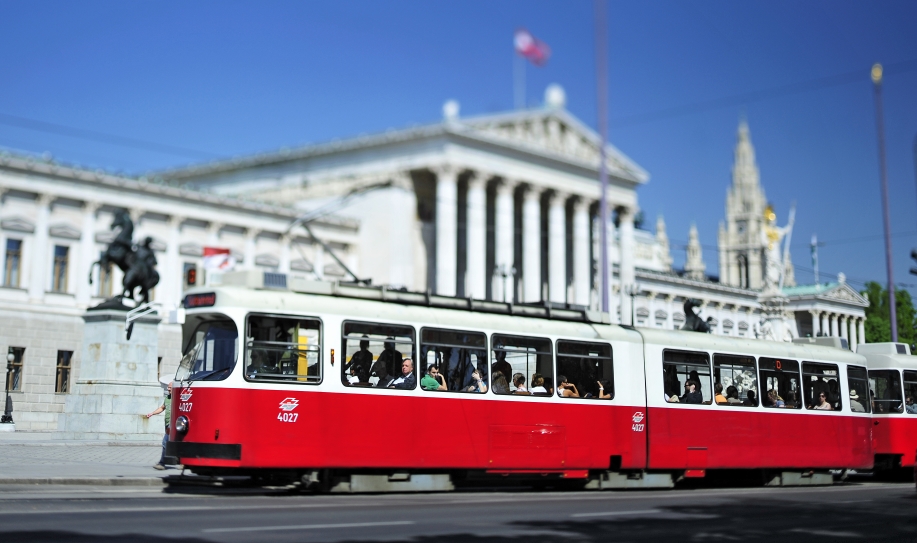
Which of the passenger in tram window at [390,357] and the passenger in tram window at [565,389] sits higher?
the passenger in tram window at [390,357]

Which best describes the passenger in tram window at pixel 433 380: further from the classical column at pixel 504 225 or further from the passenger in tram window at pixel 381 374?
the classical column at pixel 504 225

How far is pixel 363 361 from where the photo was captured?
17859mm

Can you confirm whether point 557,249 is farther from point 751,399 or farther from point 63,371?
point 751,399

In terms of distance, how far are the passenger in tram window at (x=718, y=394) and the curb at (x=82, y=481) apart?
10730 millimetres

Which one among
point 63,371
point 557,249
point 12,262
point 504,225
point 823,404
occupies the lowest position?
point 823,404

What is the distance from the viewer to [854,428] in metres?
25.2

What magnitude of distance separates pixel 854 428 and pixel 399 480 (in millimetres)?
11936

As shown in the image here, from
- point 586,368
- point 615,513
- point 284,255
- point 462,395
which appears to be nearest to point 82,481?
point 462,395

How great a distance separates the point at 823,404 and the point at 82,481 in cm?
1542

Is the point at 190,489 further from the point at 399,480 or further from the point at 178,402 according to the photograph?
the point at 399,480

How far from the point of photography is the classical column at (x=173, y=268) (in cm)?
6247

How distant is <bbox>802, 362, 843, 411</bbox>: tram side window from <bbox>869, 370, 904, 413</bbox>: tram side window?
2.28 meters

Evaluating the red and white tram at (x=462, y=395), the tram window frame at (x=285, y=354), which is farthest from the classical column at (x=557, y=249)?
the tram window frame at (x=285, y=354)

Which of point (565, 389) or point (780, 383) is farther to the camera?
point (780, 383)
